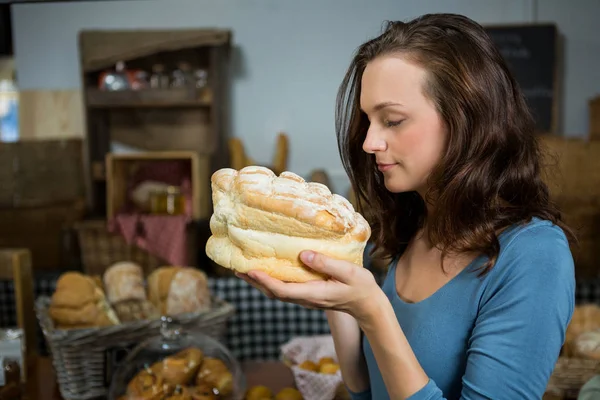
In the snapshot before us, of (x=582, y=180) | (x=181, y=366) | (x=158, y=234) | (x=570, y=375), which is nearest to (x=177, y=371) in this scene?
(x=181, y=366)

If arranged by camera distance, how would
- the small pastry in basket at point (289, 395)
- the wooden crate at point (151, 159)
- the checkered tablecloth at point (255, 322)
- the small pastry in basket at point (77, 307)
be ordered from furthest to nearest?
the wooden crate at point (151, 159) < the checkered tablecloth at point (255, 322) < the small pastry in basket at point (77, 307) < the small pastry in basket at point (289, 395)

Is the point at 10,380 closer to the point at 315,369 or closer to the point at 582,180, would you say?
the point at 315,369

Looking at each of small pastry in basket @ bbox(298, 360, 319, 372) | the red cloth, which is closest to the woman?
small pastry in basket @ bbox(298, 360, 319, 372)

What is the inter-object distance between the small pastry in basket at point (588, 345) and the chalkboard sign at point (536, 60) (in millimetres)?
2371

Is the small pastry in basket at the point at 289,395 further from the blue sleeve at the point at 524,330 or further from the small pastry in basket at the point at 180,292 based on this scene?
the blue sleeve at the point at 524,330

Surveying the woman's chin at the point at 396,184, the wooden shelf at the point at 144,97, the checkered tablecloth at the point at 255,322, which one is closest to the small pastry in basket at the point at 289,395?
the woman's chin at the point at 396,184

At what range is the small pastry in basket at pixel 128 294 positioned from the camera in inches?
80.4

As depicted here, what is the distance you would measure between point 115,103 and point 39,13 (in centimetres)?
91

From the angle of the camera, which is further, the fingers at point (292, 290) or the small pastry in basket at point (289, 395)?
the small pastry in basket at point (289, 395)

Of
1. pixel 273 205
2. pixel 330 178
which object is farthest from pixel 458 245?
pixel 330 178

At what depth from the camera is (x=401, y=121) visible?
3.61 ft

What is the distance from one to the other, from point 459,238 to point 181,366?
2.62ft

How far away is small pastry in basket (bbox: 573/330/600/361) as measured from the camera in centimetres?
180

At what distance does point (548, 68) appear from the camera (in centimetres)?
404
